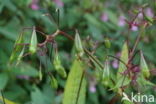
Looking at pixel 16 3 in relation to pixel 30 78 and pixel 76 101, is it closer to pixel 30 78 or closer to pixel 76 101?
pixel 30 78

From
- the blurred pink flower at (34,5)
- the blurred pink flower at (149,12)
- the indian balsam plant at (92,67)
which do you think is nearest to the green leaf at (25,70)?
the blurred pink flower at (34,5)

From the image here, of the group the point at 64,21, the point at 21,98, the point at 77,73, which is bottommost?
the point at 21,98

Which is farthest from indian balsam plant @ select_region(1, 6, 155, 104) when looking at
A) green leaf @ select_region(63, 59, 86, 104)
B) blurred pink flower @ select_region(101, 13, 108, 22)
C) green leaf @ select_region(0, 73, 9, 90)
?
blurred pink flower @ select_region(101, 13, 108, 22)

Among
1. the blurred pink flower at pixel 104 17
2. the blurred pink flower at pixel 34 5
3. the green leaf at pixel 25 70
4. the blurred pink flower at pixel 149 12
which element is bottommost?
the green leaf at pixel 25 70

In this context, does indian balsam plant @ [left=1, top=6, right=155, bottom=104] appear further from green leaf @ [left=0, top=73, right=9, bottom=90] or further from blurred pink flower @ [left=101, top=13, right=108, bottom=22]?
blurred pink flower @ [left=101, top=13, right=108, bottom=22]

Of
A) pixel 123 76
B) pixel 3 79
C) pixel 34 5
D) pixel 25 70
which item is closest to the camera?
pixel 123 76

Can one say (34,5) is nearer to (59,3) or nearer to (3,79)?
(59,3)

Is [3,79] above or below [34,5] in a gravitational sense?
below

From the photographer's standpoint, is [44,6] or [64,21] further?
[64,21]

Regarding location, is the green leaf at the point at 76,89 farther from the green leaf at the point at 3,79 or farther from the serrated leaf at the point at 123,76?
the green leaf at the point at 3,79

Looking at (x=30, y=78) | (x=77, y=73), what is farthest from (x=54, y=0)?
(x=77, y=73)

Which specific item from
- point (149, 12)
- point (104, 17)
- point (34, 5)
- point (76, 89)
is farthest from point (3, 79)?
point (149, 12)
